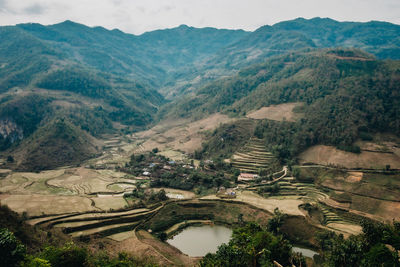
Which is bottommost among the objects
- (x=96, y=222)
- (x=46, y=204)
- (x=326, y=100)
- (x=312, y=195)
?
(x=312, y=195)

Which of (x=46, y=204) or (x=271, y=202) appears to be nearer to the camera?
(x=46, y=204)

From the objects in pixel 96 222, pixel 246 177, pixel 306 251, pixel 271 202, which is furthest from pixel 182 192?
pixel 306 251

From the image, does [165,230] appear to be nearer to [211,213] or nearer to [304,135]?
[211,213]

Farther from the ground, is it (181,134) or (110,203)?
(181,134)

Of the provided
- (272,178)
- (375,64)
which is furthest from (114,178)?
(375,64)

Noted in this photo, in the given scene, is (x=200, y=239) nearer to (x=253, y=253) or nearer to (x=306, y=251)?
(x=253, y=253)

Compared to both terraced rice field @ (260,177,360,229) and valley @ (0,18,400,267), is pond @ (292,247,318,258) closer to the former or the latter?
valley @ (0,18,400,267)
